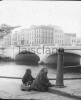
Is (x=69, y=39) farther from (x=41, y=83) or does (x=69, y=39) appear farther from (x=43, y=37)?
(x=41, y=83)

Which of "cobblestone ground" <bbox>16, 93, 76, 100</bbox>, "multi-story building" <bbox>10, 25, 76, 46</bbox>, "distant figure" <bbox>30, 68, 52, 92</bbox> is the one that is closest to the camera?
"cobblestone ground" <bbox>16, 93, 76, 100</bbox>

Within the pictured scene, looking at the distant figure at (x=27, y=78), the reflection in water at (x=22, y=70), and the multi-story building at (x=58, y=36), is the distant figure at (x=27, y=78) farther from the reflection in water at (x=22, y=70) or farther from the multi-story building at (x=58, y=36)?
the multi-story building at (x=58, y=36)

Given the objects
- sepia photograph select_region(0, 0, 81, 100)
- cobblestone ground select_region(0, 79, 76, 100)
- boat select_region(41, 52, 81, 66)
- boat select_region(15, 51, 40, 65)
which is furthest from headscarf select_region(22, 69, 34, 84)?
boat select_region(41, 52, 81, 66)

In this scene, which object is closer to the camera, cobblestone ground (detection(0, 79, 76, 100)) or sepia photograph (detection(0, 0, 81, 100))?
cobblestone ground (detection(0, 79, 76, 100))

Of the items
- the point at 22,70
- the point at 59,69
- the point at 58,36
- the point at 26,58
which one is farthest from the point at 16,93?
the point at 58,36

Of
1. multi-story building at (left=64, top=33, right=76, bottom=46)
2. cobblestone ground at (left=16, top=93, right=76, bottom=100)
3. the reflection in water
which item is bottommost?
cobblestone ground at (left=16, top=93, right=76, bottom=100)

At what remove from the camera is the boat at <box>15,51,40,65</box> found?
175 inches

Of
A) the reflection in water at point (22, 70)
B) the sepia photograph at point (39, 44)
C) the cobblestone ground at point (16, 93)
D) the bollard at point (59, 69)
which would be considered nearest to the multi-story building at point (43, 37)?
the sepia photograph at point (39, 44)

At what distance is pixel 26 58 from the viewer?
4.49m

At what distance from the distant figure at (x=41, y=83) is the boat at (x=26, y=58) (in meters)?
0.31

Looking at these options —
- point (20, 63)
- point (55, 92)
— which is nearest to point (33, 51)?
point (20, 63)

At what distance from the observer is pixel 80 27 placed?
4273 millimetres

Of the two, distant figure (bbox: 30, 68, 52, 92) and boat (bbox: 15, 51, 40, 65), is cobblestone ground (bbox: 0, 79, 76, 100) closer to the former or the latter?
distant figure (bbox: 30, 68, 52, 92)

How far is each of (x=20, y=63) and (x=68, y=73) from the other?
0.94 meters
